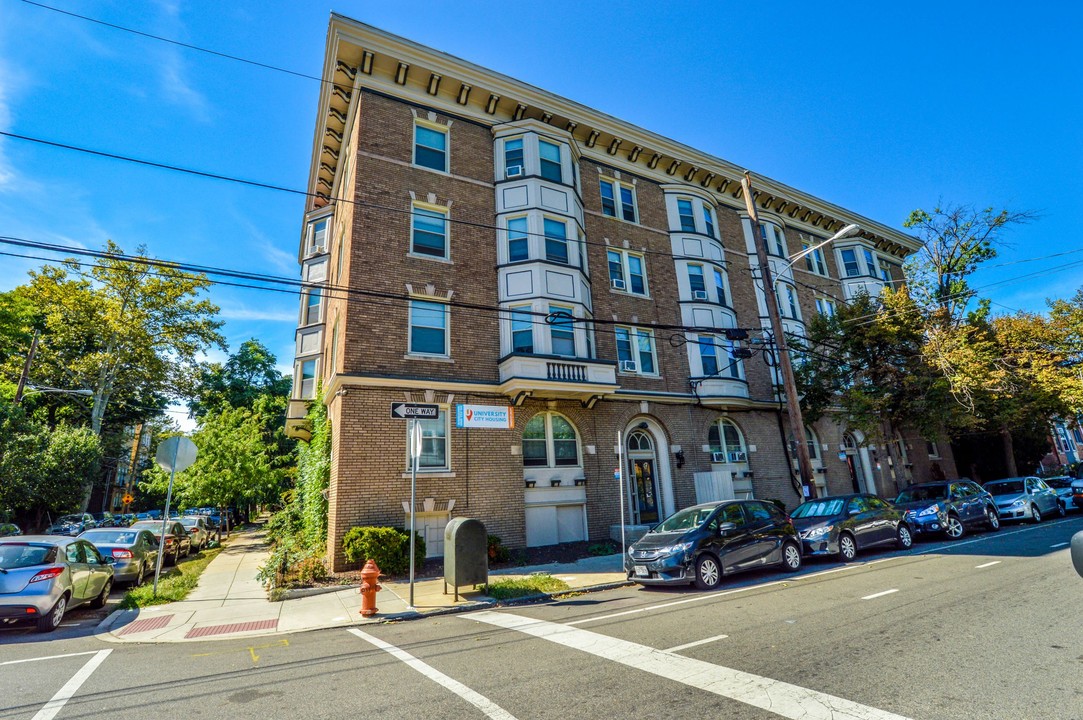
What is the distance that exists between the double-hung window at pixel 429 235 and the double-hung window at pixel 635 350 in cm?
722

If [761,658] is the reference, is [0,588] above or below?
above

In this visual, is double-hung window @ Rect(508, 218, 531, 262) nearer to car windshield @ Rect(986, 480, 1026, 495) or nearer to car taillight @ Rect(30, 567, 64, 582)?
car taillight @ Rect(30, 567, 64, 582)

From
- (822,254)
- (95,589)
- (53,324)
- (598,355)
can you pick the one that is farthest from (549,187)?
(53,324)

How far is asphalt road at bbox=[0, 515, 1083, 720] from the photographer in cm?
418

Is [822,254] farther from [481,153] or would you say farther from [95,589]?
[95,589]

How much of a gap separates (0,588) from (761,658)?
1056cm

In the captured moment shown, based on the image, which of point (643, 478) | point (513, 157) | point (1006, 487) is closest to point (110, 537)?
point (643, 478)

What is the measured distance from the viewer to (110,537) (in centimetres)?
1302

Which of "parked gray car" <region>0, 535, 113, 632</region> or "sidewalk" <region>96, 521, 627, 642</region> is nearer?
"parked gray car" <region>0, 535, 113, 632</region>

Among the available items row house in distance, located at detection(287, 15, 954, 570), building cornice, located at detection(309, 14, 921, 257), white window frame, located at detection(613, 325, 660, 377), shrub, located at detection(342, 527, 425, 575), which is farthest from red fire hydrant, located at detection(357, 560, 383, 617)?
building cornice, located at detection(309, 14, 921, 257)

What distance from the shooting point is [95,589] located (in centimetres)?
984

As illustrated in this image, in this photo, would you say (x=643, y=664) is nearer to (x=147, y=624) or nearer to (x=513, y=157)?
(x=147, y=624)

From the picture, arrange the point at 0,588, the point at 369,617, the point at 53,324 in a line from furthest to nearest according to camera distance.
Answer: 1. the point at 53,324
2. the point at 369,617
3. the point at 0,588

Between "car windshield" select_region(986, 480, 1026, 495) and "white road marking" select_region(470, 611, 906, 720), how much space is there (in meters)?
20.8
